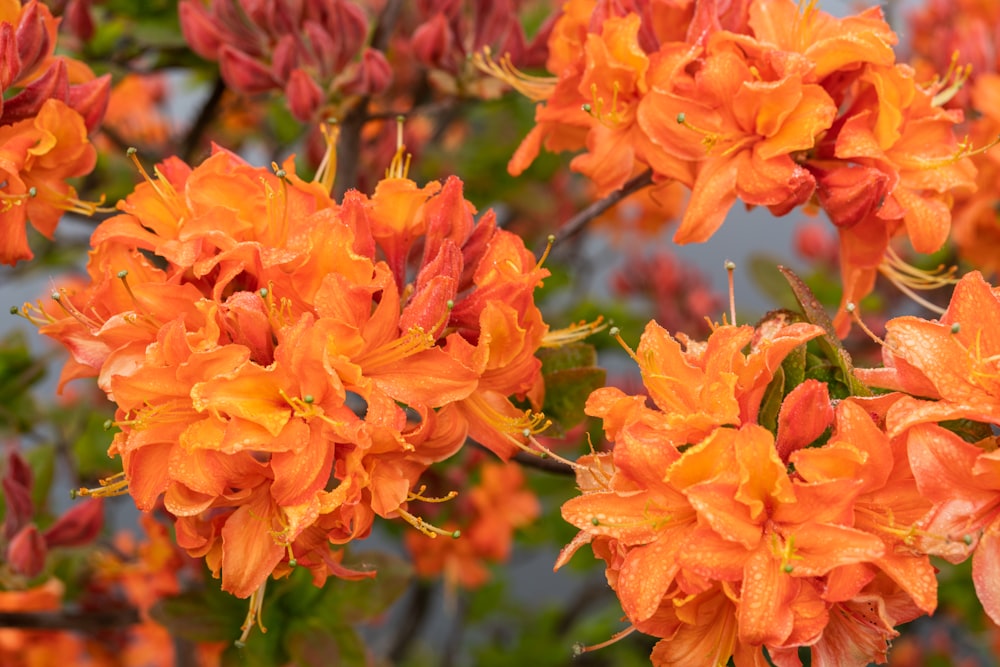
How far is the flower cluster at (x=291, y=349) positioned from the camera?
686mm

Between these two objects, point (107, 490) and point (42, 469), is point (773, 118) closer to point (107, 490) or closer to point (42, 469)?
point (107, 490)

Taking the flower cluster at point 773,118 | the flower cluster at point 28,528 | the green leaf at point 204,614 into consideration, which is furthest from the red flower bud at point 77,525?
the flower cluster at point 773,118

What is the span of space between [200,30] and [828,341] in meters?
0.74

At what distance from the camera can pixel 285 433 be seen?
2.24ft

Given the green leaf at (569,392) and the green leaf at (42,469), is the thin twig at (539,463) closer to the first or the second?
the green leaf at (569,392)

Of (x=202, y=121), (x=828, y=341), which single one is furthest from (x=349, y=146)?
(x=828, y=341)

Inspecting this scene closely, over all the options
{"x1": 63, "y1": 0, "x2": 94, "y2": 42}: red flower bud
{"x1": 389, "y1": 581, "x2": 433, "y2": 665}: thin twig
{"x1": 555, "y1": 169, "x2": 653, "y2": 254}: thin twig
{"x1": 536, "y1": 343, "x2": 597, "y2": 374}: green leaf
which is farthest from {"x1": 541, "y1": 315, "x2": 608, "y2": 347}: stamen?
{"x1": 389, "y1": 581, "x2": 433, "y2": 665}: thin twig

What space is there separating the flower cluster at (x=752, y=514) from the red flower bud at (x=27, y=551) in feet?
2.12

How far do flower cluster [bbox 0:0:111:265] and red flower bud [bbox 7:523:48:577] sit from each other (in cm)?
32

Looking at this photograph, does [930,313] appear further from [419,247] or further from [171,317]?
[171,317]

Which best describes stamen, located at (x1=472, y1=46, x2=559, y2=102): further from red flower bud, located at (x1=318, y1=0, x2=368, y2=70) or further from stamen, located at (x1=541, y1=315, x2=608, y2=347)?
stamen, located at (x1=541, y1=315, x2=608, y2=347)

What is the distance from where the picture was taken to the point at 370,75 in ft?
3.60

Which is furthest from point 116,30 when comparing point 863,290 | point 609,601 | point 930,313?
point 609,601

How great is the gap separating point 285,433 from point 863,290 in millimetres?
587
